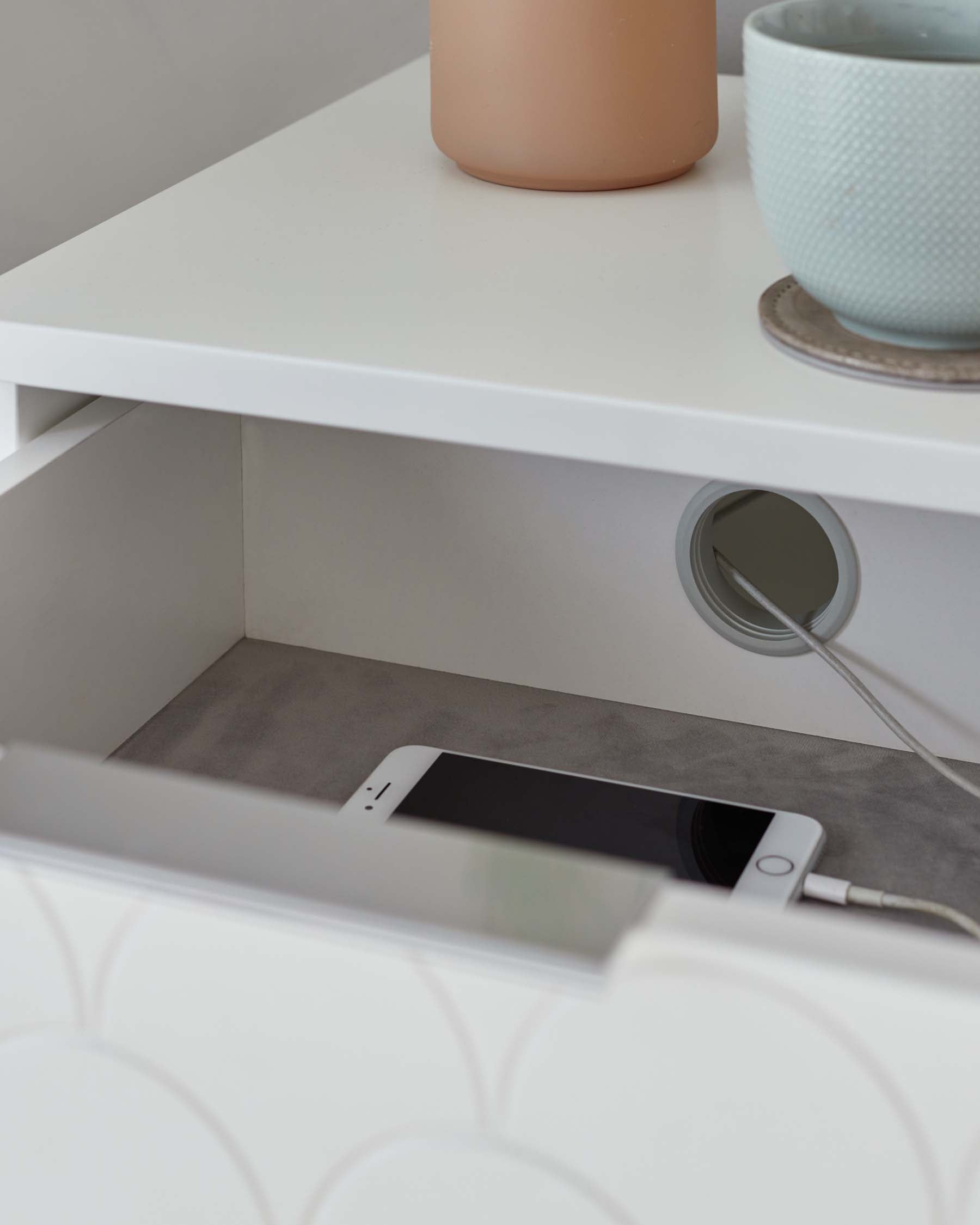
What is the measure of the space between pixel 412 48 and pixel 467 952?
2.84 feet

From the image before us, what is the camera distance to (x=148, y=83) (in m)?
1.06

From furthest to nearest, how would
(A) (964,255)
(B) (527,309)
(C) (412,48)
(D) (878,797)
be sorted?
(C) (412,48)
(D) (878,797)
(B) (527,309)
(A) (964,255)

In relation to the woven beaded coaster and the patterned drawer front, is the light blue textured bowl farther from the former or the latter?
the patterned drawer front

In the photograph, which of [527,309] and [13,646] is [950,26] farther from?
[13,646]

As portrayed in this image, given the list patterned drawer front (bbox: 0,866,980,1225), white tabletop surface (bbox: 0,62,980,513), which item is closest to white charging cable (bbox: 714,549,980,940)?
white tabletop surface (bbox: 0,62,980,513)

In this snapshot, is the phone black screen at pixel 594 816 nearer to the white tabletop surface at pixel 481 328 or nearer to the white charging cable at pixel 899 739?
the white charging cable at pixel 899 739

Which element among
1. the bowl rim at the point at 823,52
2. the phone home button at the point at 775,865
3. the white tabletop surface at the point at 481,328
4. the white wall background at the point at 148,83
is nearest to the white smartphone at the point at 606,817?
the phone home button at the point at 775,865

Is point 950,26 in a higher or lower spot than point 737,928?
higher

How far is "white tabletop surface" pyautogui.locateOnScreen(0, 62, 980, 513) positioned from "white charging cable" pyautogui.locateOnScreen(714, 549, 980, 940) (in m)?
0.19

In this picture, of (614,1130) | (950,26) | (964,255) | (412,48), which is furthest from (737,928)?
(412,48)

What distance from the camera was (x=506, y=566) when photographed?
29.5 inches

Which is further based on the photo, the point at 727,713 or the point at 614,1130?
the point at 727,713

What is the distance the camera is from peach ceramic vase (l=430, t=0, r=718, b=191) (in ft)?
2.04

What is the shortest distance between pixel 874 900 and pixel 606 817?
13 centimetres
